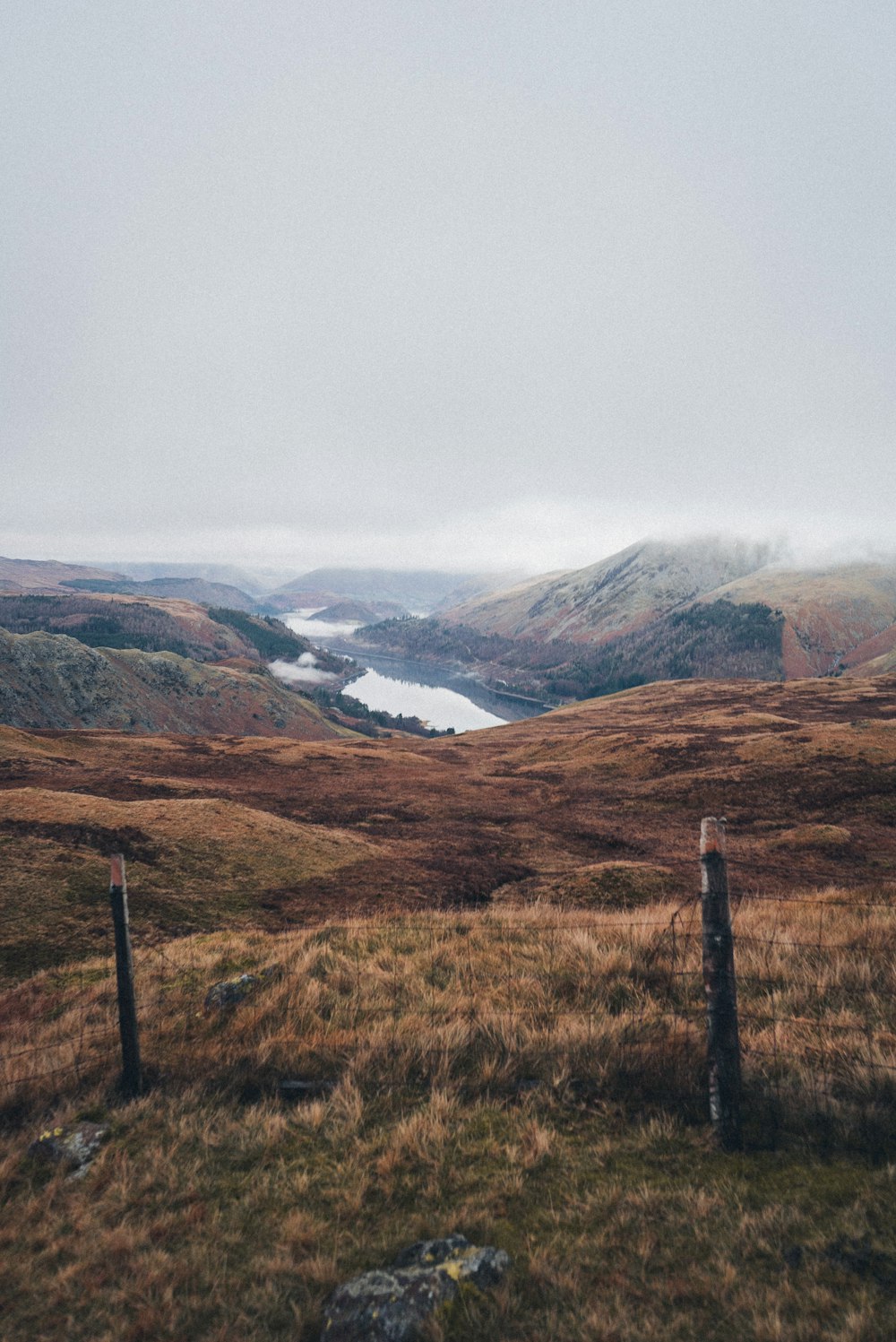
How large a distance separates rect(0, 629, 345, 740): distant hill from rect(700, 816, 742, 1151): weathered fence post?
148153 millimetres

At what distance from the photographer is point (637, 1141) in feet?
20.4

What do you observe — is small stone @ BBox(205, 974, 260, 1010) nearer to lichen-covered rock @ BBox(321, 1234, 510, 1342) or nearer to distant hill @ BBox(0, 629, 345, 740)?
lichen-covered rock @ BBox(321, 1234, 510, 1342)

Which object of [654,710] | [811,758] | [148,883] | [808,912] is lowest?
[654,710]

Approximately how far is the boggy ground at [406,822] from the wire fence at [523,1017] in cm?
574

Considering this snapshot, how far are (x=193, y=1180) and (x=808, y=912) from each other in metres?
12.2

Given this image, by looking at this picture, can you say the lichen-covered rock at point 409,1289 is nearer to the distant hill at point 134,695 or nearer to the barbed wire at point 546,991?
the barbed wire at point 546,991

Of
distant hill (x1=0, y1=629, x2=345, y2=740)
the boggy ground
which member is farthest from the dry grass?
distant hill (x1=0, y1=629, x2=345, y2=740)

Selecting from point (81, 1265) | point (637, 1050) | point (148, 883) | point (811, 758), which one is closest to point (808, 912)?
point (637, 1050)

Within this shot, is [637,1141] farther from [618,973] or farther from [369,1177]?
[618,973]

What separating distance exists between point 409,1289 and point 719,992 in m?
4.05

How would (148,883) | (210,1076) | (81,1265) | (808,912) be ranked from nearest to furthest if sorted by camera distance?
1. (81,1265)
2. (210,1076)
3. (808,912)
4. (148,883)

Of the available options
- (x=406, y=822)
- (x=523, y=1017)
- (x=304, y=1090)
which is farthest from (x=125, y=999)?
A: (x=406, y=822)

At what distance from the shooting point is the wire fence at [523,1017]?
6.89 m

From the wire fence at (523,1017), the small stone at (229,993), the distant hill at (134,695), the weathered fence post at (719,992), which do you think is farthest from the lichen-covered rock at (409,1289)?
the distant hill at (134,695)
